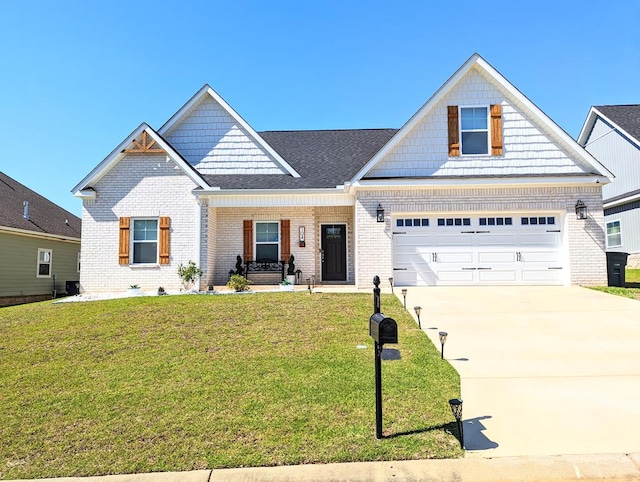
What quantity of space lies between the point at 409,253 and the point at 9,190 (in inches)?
737

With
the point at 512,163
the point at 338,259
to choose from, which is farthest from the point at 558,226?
the point at 338,259

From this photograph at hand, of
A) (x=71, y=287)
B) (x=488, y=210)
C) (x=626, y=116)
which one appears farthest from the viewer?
(x=626, y=116)

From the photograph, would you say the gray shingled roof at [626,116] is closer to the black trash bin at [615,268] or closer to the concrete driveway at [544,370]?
the black trash bin at [615,268]

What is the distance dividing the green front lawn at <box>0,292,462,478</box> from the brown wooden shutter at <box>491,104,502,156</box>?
24.4ft

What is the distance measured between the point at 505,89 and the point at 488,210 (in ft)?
12.5

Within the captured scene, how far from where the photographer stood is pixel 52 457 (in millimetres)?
3641

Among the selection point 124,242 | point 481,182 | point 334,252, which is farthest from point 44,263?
point 481,182

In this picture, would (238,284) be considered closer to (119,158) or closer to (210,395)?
(119,158)

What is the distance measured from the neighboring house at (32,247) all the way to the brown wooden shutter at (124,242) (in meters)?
6.19

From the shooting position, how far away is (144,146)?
1308 cm

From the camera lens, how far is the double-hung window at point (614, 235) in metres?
20.4

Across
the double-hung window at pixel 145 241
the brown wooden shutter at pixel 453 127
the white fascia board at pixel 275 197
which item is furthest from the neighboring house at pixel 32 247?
the brown wooden shutter at pixel 453 127

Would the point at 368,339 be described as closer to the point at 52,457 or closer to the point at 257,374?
the point at 257,374

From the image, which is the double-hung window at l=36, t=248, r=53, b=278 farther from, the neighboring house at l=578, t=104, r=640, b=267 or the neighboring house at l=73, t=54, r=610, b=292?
the neighboring house at l=578, t=104, r=640, b=267
